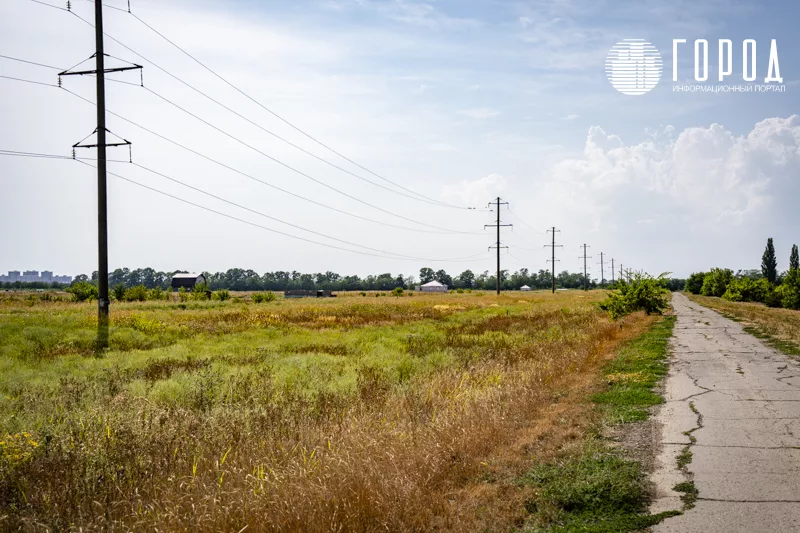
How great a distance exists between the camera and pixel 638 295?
3547 cm

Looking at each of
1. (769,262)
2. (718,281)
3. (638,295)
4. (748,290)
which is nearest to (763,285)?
(748,290)

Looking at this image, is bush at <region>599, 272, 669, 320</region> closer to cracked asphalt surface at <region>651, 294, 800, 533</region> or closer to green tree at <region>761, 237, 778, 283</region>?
cracked asphalt surface at <region>651, 294, 800, 533</region>

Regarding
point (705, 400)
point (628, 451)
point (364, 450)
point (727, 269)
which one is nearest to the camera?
point (364, 450)

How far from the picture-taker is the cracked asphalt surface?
526 centimetres

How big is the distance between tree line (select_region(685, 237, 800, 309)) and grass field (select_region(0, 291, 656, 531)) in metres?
43.5

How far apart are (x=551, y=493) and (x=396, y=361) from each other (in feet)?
35.5

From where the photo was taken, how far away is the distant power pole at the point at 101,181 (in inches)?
778

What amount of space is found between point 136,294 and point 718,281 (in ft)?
296

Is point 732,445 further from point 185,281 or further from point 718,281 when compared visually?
point 185,281

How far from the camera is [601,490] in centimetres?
576

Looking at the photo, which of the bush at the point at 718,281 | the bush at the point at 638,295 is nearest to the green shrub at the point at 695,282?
the bush at the point at 718,281

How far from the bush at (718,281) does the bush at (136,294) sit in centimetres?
8707

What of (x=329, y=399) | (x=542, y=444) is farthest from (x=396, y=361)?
(x=542, y=444)

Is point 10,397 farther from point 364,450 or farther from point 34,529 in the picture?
point 364,450
